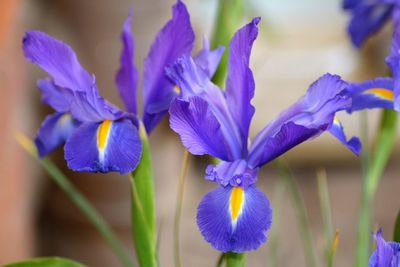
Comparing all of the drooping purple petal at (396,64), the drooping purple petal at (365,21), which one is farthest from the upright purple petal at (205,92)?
the drooping purple petal at (365,21)

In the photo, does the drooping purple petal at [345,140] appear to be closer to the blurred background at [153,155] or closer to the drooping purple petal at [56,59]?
the drooping purple petal at [56,59]

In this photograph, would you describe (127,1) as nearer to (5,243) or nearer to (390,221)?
(5,243)

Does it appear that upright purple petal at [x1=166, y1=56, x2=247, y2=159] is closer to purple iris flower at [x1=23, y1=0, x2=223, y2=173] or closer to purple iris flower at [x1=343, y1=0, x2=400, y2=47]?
purple iris flower at [x1=23, y1=0, x2=223, y2=173]

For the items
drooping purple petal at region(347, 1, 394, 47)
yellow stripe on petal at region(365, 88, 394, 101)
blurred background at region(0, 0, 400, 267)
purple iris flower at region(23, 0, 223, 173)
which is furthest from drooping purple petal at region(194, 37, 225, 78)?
blurred background at region(0, 0, 400, 267)

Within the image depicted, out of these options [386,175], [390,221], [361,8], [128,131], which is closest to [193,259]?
[361,8]

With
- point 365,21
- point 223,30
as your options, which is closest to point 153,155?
point 365,21

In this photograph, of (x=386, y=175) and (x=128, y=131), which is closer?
(x=128, y=131)

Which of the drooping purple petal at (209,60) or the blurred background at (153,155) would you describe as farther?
the blurred background at (153,155)
